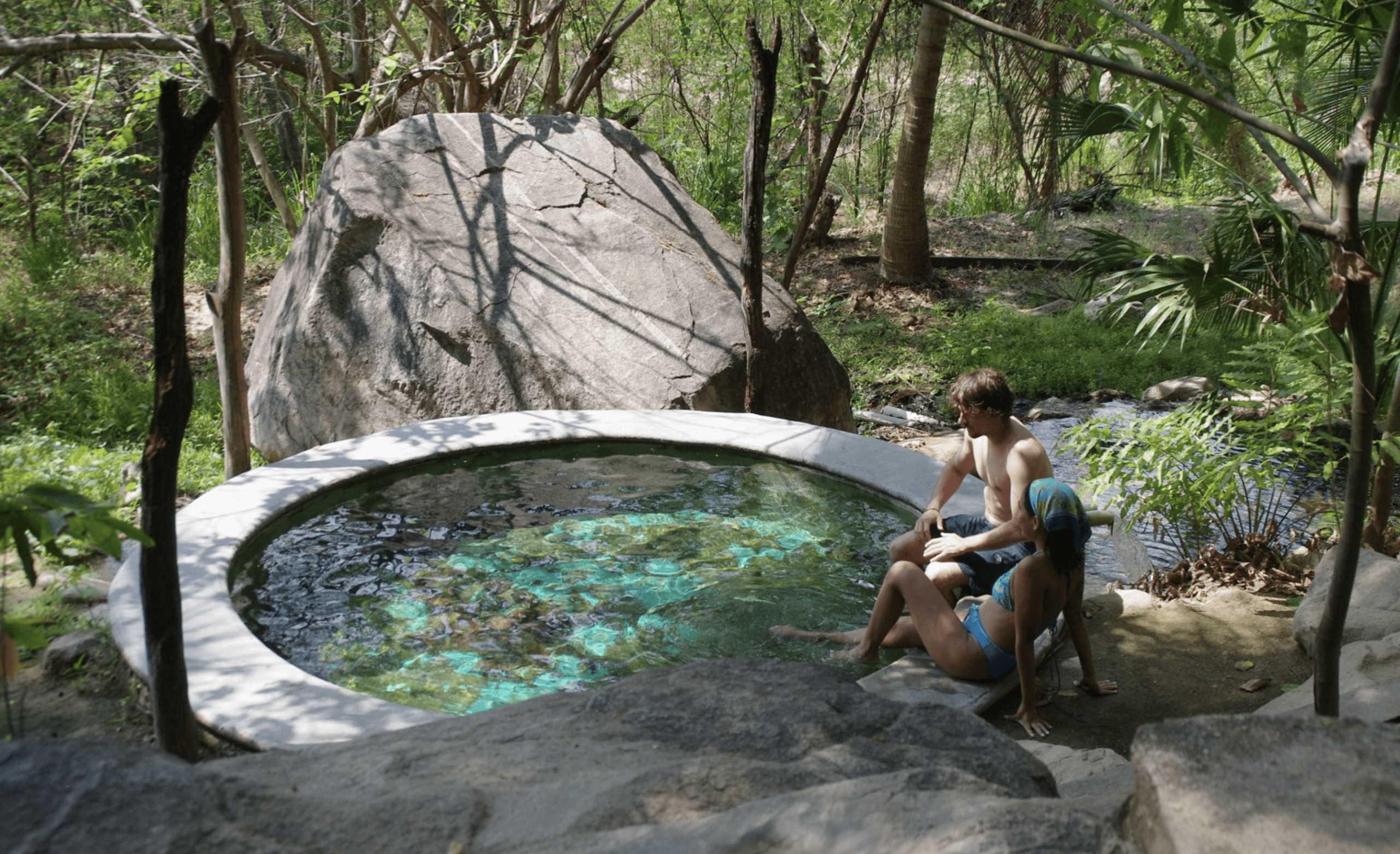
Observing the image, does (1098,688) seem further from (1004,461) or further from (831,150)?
(831,150)

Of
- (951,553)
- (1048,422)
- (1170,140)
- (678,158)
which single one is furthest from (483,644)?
(678,158)

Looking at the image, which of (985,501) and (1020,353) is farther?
(1020,353)

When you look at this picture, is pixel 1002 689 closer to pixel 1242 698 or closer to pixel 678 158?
pixel 1242 698

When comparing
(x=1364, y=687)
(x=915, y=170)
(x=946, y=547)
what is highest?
(x=915, y=170)

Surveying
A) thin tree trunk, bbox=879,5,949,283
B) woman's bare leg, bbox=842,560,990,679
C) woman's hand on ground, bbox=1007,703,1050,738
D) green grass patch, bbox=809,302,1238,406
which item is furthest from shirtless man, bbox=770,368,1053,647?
thin tree trunk, bbox=879,5,949,283

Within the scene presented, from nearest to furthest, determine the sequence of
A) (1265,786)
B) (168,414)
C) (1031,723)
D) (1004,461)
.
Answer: (1265,786), (168,414), (1031,723), (1004,461)

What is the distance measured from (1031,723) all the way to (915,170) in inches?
340

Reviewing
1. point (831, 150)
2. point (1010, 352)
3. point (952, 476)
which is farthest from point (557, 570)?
point (1010, 352)

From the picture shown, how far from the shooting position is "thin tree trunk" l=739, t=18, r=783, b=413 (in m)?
6.71

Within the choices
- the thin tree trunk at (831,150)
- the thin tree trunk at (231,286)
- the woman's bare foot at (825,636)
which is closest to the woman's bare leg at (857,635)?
the woman's bare foot at (825,636)

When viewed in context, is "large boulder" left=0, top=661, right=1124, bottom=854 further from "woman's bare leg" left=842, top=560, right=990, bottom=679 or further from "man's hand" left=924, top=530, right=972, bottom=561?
"man's hand" left=924, top=530, right=972, bottom=561

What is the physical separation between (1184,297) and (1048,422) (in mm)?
3493

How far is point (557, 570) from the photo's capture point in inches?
189

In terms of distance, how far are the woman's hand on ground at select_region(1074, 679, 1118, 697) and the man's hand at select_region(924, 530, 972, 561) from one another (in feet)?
2.29
